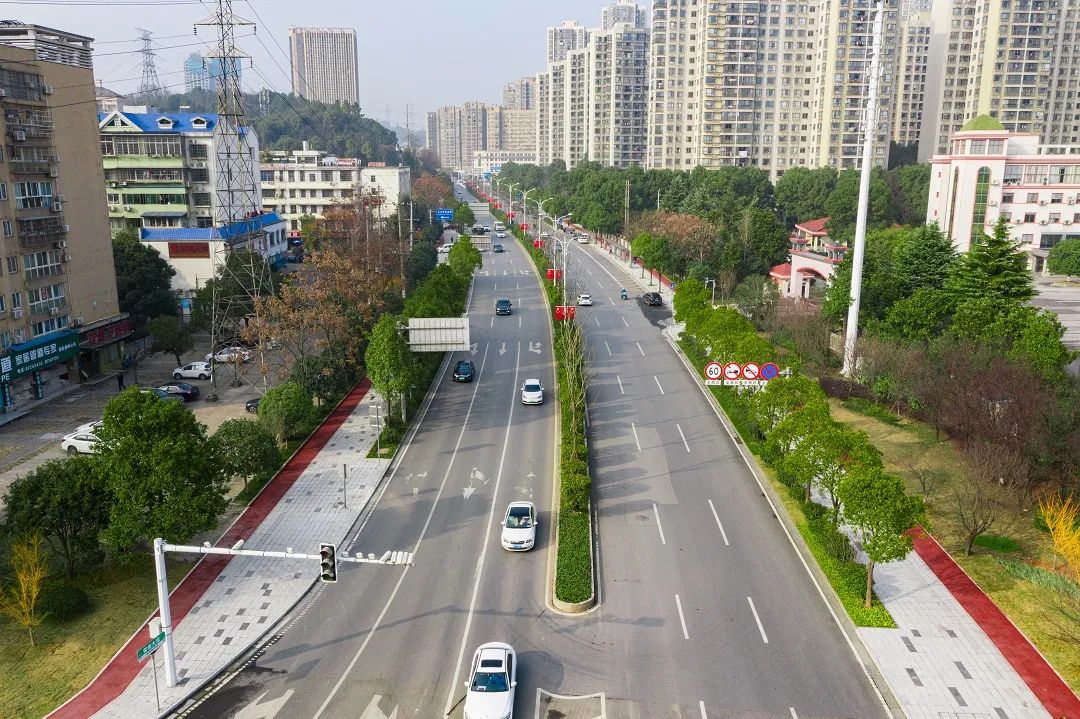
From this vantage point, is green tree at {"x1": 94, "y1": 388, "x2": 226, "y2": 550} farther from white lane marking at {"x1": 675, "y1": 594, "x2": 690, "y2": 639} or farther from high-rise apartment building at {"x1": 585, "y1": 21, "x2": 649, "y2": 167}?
high-rise apartment building at {"x1": 585, "y1": 21, "x2": 649, "y2": 167}

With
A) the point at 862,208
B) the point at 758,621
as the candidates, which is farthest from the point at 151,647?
the point at 862,208

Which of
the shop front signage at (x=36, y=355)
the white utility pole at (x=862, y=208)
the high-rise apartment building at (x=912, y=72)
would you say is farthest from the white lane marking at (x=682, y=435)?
the high-rise apartment building at (x=912, y=72)

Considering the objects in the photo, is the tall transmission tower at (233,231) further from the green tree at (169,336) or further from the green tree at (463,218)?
the green tree at (463,218)

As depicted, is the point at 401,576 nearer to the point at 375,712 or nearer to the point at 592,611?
the point at 592,611

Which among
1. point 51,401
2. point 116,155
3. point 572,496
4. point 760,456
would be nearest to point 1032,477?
point 760,456

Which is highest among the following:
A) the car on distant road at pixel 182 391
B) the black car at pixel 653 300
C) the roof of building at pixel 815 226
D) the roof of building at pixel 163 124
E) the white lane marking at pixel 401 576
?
the roof of building at pixel 163 124

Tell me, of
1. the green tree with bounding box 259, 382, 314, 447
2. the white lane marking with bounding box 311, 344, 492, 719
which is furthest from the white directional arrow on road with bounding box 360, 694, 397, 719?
the green tree with bounding box 259, 382, 314, 447
